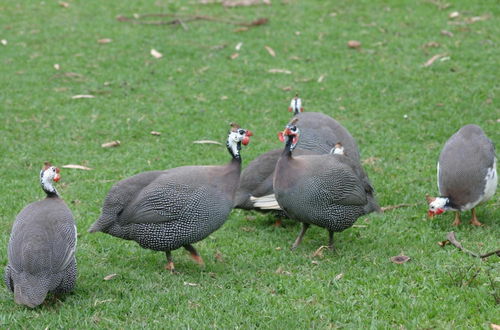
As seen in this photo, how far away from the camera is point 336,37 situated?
1073 centimetres

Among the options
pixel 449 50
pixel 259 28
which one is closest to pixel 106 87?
pixel 259 28

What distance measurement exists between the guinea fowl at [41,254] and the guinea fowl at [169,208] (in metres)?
0.42

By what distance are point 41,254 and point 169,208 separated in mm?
969

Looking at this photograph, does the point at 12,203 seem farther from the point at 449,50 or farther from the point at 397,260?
the point at 449,50

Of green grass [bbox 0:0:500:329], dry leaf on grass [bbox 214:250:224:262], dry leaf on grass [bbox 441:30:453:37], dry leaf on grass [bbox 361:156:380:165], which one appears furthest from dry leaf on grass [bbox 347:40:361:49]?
dry leaf on grass [bbox 214:250:224:262]

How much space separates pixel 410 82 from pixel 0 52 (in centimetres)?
576

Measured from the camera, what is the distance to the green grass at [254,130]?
14.4 ft

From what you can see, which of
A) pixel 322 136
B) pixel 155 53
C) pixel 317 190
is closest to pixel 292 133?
pixel 317 190

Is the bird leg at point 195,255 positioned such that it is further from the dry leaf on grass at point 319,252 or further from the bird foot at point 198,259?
the dry leaf on grass at point 319,252

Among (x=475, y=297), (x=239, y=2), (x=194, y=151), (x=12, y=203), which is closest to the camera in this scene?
(x=475, y=297)

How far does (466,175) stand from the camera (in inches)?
233

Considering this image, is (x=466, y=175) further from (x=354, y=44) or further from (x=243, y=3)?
(x=243, y=3)

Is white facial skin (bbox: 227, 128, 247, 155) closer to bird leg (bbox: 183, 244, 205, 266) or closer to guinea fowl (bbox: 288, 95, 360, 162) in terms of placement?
bird leg (bbox: 183, 244, 205, 266)

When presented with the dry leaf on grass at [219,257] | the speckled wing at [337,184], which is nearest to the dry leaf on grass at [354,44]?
the speckled wing at [337,184]
